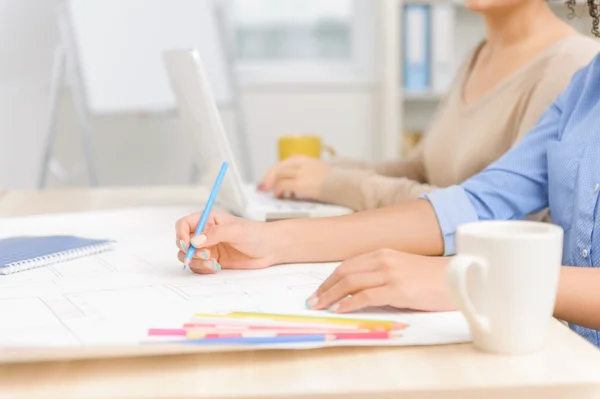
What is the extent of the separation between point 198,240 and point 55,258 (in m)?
0.18

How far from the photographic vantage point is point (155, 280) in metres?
0.83

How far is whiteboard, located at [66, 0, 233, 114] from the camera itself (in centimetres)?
279

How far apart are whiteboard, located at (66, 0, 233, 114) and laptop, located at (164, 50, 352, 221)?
1.44 meters

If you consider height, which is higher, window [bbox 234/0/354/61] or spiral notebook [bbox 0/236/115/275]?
window [bbox 234/0/354/61]

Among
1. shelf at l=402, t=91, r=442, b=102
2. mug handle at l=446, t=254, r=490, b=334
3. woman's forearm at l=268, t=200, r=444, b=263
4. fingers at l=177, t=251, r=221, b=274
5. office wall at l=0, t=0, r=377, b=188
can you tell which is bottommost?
office wall at l=0, t=0, r=377, b=188

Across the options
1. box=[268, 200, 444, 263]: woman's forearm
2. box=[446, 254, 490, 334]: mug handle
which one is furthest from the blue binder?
box=[446, 254, 490, 334]: mug handle

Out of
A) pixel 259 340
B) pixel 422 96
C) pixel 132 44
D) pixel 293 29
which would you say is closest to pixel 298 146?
pixel 259 340

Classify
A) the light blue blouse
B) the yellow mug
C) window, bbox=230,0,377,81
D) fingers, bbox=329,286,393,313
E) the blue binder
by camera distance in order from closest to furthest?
fingers, bbox=329,286,393,313 → the light blue blouse → the yellow mug → the blue binder → window, bbox=230,0,377,81

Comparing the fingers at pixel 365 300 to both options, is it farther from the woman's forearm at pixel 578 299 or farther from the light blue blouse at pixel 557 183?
the light blue blouse at pixel 557 183

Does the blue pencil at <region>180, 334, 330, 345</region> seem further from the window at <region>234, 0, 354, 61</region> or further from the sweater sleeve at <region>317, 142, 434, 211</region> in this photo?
the window at <region>234, 0, 354, 61</region>

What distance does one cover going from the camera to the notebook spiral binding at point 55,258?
874 millimetres

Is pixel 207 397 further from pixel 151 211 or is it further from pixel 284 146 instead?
pixel 284 146

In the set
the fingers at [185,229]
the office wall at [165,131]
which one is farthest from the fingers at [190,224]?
the office wall at [165,131]

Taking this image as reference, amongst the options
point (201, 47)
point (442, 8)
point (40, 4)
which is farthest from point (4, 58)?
point (442, 8)
